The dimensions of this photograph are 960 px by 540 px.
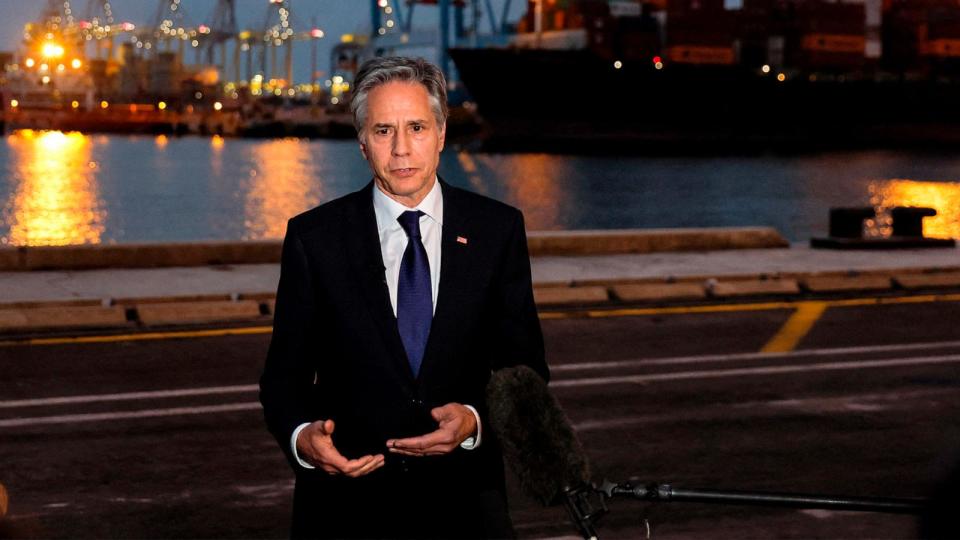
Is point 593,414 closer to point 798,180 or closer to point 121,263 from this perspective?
point 121,263

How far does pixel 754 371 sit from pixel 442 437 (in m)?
9.09

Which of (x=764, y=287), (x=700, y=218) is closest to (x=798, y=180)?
(x=700, y=218)

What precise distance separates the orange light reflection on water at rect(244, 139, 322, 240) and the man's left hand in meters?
39.2

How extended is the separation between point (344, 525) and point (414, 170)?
2.77ft

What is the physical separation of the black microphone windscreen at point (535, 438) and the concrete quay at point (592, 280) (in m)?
11.8

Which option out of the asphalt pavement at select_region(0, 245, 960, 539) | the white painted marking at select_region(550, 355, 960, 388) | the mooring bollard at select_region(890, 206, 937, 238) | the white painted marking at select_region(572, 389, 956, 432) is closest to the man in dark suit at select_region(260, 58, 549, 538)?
the asphalt pavement at select_region(0, 245, 960, 539)

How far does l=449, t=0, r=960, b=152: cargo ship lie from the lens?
11581 cm

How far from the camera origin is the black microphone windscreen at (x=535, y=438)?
9.73ft

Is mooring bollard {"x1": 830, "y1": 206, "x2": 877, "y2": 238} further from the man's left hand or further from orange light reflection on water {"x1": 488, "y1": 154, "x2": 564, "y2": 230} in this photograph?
orange light reflection on water {"x1": 488, "y1": 154, "x2": 564, "y2": 230}

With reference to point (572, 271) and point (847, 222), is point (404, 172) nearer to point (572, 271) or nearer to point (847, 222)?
point (572, 271)

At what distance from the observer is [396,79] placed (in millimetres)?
3475

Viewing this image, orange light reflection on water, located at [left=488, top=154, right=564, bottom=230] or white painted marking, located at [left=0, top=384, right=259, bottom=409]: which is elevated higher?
white painted marking, located at [left=0, top=384, right=259, bottom=409]

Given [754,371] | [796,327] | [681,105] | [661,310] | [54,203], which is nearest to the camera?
[754,371]

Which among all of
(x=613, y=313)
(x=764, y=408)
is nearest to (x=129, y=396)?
(x=764, y=408)
